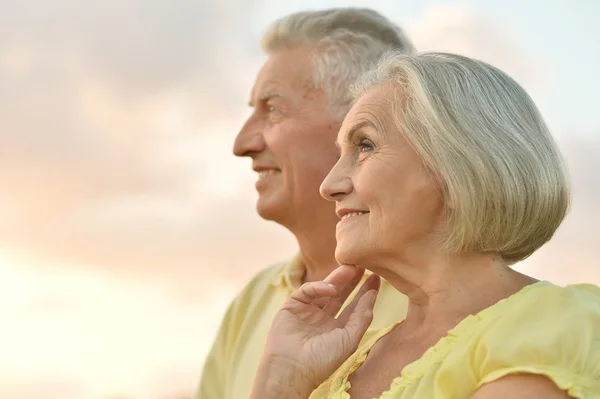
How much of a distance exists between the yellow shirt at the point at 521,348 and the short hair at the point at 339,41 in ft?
4.86

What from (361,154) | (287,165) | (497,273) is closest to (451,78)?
(361,154)

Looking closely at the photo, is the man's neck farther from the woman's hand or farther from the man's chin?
the woman's hand

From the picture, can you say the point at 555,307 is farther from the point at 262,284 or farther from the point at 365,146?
the point at 262,284

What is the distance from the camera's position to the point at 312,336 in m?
2.47

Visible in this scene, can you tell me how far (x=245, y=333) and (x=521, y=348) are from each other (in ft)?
6.11

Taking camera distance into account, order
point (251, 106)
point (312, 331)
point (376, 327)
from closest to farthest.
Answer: point (312, 331)
point (376, 327)
point (251, 106)

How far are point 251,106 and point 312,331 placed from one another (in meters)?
1.46

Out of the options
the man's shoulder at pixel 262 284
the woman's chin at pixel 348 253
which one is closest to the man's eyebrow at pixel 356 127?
the woman's chin at pixel 348 253

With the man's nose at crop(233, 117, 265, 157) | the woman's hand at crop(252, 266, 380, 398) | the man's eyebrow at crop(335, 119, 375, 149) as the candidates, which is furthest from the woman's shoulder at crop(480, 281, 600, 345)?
the man's nose at crop(233, 117, 265, 157)

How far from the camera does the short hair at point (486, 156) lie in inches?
86.1

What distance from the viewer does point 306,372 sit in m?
2.39

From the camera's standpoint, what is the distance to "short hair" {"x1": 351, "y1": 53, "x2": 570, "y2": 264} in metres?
2.19

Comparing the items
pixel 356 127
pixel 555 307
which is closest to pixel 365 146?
pixel 356 127

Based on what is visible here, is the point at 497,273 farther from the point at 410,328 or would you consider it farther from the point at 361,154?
the point at 361,154
